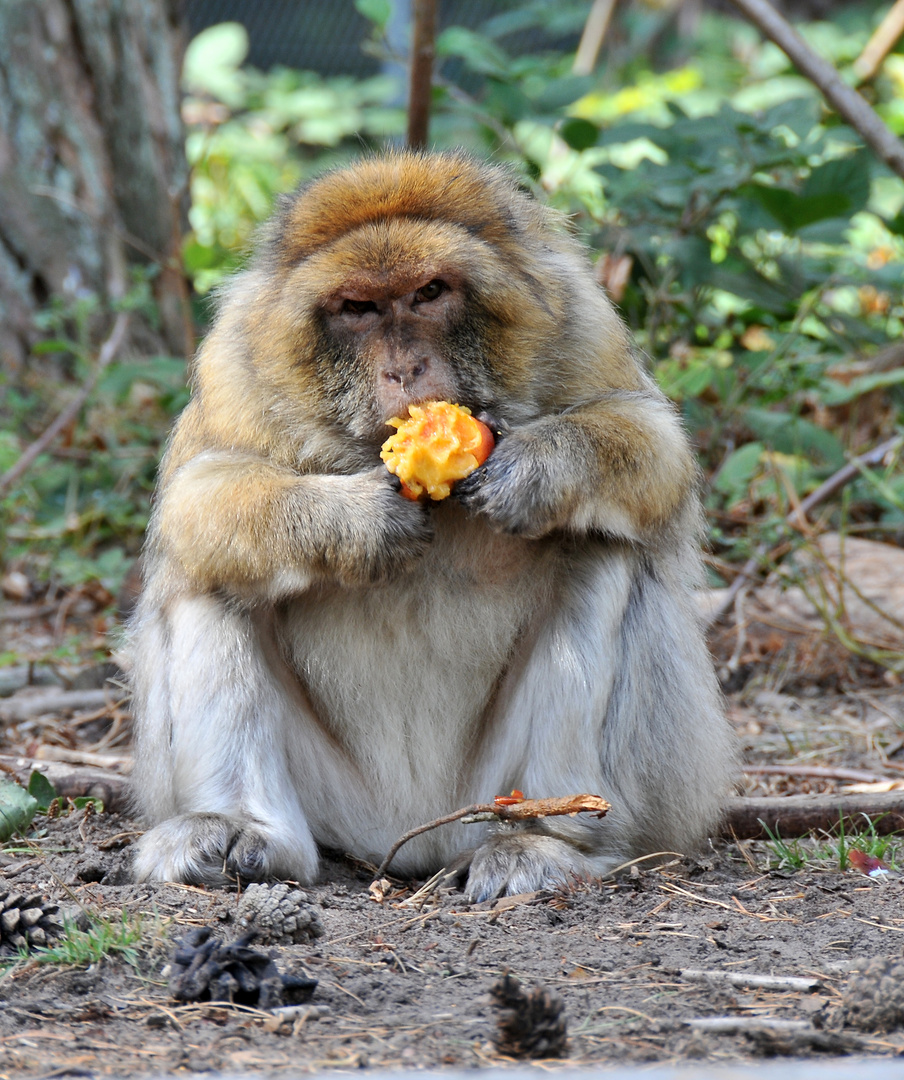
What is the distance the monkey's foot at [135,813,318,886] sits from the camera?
367cm

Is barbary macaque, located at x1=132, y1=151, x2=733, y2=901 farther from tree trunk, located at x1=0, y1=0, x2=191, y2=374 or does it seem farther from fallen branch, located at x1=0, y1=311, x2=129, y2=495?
tree trunk, located at x1=0, y1=0, x2=191, y2=374

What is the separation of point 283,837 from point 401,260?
71.6 inches

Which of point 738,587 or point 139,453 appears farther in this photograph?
point 139,453

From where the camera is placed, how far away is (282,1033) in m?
2.59

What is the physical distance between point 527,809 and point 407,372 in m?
1.38

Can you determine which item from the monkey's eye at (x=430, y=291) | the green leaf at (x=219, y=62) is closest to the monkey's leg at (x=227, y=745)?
the monkey's eye at (x=430, y=291)

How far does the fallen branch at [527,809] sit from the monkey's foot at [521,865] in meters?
0.09

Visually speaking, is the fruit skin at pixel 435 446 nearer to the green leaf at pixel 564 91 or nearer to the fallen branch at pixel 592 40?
the green leaf at pixel 564 91

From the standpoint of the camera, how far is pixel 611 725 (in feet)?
13.2

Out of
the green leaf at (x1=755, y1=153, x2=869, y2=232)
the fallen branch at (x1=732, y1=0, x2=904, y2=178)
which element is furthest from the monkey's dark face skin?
the green leaf at (x1=755, y1=153, x2=869, y2=232)

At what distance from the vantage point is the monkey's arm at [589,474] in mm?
3762

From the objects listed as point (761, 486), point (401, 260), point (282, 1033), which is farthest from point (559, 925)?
point (761, 486)

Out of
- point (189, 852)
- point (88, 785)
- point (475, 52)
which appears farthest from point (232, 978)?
point (475, 52)

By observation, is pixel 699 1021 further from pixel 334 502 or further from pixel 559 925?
pixel 334 502
